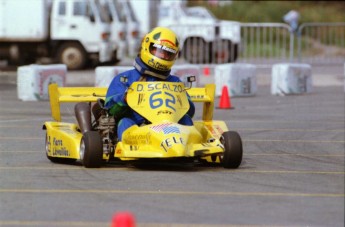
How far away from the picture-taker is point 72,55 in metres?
37.0

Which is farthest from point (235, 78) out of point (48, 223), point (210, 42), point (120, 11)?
point (48, 223)

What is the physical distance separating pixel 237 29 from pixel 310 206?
26.2 meters

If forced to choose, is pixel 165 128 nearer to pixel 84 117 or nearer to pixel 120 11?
pixel 84 117

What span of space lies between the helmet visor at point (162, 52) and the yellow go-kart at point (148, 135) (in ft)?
1.07

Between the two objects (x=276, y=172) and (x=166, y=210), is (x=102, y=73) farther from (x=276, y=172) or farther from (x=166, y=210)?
(x=166, y=210)

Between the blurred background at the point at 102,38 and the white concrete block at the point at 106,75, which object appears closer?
the white concrete block at the point at 106,75

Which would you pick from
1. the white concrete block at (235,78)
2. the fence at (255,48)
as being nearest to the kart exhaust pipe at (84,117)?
the white concrete block at (235,78)

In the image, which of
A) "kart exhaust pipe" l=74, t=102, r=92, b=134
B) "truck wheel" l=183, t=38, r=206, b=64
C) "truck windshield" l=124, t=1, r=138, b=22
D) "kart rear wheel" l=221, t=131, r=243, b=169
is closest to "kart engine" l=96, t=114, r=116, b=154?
"kart exhaust pipe" l=74, t=102, r=92, b=134

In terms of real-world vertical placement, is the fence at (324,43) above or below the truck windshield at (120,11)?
below

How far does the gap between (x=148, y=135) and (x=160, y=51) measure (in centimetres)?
133

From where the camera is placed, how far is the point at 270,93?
27.9 meters

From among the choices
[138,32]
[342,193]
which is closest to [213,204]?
[342,193]

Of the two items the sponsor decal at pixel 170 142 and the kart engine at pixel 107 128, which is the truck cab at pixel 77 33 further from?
the sponsor decal at pixel 170 142

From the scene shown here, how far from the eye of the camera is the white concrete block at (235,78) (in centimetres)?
2630
